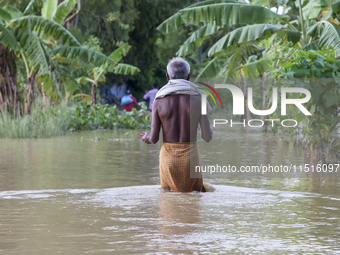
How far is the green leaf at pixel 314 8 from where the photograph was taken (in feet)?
45.3

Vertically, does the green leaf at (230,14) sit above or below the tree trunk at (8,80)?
above

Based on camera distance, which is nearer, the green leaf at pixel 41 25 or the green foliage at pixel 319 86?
the green foliage at pixel 319 86

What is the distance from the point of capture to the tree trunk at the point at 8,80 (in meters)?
20.3

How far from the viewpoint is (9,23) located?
742 inches

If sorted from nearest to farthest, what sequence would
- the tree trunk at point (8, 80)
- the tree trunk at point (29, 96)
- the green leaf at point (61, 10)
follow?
the tree trunk at point (8, 80), the tree trunk at point (29, 96), the green leaf at point (61, 10)

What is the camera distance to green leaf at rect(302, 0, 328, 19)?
1380 centimetres

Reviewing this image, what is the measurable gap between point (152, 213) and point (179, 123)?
1194mm

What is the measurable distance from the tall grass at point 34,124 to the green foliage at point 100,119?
1.86 m

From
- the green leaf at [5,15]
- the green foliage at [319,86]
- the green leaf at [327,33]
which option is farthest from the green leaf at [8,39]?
the green foliage at [319,86]

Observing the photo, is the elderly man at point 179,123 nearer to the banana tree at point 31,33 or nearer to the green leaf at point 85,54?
the banana tree at point 31,33

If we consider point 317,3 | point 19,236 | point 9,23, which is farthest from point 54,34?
point 19,236

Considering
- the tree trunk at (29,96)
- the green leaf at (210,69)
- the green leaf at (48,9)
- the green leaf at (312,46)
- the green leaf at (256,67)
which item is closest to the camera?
the green leaf at (312,46)

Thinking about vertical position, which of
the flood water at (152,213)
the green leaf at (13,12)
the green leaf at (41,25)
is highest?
the green leaf at (13,12)

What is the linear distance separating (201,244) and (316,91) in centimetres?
563
